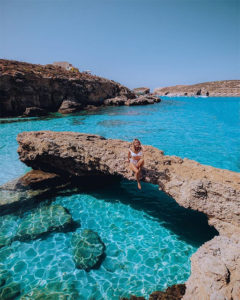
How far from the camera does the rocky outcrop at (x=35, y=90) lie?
2789cm

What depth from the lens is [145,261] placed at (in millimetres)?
4836

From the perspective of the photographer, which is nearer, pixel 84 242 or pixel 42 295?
pixel 42 295

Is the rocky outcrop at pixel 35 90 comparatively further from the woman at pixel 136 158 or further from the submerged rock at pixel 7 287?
the submerged rock at pixel 7 287

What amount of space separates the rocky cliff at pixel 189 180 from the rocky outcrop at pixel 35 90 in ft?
76.9

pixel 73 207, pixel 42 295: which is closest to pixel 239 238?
pixel 42 295

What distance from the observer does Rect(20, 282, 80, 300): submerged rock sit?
3977mm

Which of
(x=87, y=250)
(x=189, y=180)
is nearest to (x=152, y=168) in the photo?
(x=189, y=180)

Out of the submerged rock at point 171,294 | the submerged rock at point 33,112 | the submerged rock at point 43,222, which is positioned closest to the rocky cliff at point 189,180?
the submerged rock at point 171,294

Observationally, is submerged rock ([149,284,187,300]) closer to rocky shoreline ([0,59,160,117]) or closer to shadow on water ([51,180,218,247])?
shadow on water ([51,180,218,247])

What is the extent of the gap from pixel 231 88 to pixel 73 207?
117611mm

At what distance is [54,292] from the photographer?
4.10 metres

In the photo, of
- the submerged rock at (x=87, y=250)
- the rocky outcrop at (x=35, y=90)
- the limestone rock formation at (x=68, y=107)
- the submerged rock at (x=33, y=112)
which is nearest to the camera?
Result: the submerged rock at (x=87, y=250)

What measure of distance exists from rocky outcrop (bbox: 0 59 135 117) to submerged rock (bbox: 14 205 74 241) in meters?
25.1

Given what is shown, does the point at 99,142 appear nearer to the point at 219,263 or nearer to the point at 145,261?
the point at 145,261
